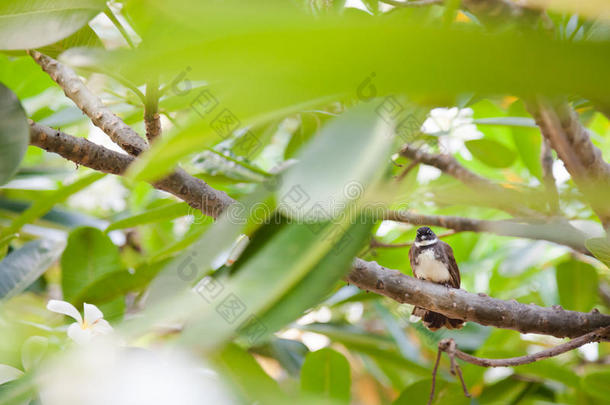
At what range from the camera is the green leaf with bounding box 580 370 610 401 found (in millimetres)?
878

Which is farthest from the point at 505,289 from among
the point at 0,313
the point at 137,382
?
the point at 137,382

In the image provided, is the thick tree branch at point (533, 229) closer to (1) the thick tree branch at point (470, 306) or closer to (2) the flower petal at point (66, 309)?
(1) the thick tree branch at point (470, 306)

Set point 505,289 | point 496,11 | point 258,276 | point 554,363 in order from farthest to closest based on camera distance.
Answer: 1. point 505,289
2. point 554,363
3. point 496,11
4. point 258,276

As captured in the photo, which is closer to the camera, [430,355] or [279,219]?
[279,219]

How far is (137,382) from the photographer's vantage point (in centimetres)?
28

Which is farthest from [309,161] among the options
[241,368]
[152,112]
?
[241,368]

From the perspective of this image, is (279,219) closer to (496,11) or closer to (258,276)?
(258,276)

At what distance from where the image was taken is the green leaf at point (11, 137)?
0.58 m

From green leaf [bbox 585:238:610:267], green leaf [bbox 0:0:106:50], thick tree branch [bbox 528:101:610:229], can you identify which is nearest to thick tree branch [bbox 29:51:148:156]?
green leaf [bbox 0:0:106:50]

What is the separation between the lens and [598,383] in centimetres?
89

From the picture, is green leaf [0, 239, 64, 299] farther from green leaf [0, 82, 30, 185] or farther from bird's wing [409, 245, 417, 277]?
bird's wing [409, 245, 417, 277]

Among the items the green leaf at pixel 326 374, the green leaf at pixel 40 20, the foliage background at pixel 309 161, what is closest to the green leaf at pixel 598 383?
the foliage background at pixel 309 161

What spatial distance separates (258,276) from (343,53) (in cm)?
17

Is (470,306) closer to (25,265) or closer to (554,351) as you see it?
(554,351)
